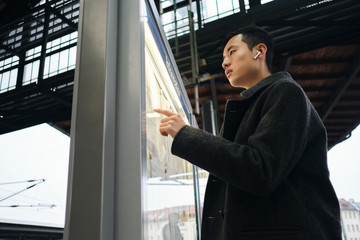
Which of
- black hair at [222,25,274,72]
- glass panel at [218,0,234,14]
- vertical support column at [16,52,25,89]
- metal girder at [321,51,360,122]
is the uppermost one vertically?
glass panel at [218,0,234,14]

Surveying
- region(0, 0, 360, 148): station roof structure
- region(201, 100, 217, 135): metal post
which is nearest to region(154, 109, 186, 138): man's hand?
region(0, 0, 360, 148): station roof structure

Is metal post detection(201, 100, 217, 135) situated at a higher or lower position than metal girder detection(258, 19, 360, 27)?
lower

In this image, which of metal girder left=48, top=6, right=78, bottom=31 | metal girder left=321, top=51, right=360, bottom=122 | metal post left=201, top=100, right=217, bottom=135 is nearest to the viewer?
metal girder left=48, top=6, right=78, bottom=31

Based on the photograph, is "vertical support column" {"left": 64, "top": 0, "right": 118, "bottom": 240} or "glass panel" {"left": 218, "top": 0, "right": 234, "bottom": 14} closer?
"vertical support column" {"left": 64, "top": 0, "right": 118, "bottom": 240}

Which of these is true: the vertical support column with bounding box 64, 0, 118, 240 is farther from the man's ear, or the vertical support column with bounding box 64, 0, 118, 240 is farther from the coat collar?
the man's ear

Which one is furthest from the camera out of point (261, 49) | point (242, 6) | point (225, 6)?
point (225, 6)

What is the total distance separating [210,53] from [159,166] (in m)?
3.90

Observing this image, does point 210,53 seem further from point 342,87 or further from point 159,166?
point 159,166

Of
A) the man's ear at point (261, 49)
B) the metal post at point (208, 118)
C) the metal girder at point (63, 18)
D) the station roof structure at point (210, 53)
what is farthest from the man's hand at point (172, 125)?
the metal post at point (208, 118)

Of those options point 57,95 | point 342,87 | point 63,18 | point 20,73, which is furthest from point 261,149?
point 342,87

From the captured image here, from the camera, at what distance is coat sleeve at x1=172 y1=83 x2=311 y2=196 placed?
67 centimetres

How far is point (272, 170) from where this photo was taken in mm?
674

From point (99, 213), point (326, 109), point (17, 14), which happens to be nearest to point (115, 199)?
point (99, 213)

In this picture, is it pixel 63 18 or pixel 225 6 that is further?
pixel 225 6
